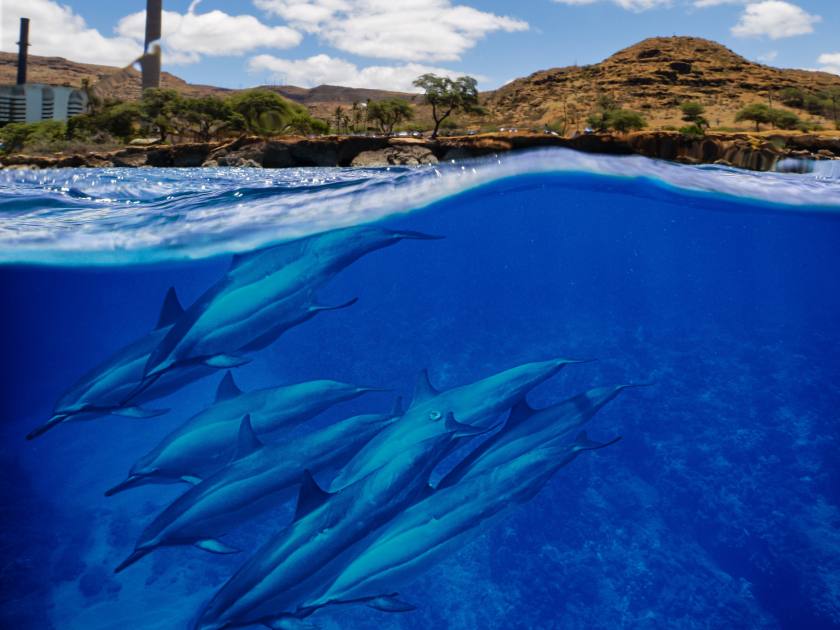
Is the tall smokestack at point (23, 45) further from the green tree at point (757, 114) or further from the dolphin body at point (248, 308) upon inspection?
the dolphin body at point (248, 308)

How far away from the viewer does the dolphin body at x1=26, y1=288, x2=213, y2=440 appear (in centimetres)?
497

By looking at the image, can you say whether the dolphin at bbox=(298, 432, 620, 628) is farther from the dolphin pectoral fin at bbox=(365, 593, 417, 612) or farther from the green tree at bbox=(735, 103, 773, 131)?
the green tree at bbox=(735, 103, 773, 131)

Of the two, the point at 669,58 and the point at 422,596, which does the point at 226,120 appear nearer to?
the point at 422,596

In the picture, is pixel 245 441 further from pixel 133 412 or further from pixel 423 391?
pixel 423 391

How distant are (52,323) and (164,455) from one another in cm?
532

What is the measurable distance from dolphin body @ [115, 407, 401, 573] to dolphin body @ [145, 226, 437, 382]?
0.78 m

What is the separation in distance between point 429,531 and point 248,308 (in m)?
2.19

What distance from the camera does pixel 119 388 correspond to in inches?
199

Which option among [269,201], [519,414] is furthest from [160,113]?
[519,414]

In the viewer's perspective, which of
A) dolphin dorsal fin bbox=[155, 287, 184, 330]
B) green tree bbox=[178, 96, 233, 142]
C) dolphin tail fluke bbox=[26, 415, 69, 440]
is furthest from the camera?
green tree bbox=[178, 96, 233, 142]

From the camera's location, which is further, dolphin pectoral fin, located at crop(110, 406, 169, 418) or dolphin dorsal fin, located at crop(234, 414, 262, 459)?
dolphin pectoral fin, located at crop(110, 406, 169, 418)

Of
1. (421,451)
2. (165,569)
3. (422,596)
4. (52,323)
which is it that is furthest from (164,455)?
(52,323)

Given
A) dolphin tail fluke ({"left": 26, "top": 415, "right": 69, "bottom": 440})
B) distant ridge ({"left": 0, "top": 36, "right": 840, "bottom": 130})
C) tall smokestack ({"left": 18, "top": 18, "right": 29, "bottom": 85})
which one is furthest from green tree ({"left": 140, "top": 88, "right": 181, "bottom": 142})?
tall smokestack ({"left": 18, "top": 18, "right": 29, "bottom": 85})

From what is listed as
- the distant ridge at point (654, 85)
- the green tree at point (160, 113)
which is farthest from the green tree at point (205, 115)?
the distant ridge at point (654, 85)
